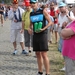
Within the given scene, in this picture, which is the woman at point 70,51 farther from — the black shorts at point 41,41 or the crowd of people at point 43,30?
the black shorts at point 41,41

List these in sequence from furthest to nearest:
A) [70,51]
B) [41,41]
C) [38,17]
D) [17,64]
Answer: [17,64], [41,41], [38,17], [70,51]

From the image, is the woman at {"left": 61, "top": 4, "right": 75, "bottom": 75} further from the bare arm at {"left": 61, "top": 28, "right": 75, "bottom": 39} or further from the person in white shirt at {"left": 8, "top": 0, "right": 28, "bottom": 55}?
the person in white shirt at {"left": 8, "top": 0, "right": 28, "bottom": 55}

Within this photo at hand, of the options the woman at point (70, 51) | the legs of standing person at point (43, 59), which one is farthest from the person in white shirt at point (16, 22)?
the woman at point (70, 51)

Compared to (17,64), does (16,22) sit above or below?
above

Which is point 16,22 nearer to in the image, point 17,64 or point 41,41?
point 17,64

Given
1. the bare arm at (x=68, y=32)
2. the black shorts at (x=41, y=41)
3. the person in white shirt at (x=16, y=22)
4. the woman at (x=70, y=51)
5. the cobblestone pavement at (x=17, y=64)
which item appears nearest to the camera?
the bare arm at (x=68, y=32)

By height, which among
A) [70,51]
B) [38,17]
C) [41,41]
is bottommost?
[41,41]

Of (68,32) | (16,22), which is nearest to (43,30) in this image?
(68,32)

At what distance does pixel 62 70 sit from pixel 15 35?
272 centimetres

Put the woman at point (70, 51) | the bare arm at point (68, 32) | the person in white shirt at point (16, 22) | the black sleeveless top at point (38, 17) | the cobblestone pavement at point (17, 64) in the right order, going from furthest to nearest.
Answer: the person in white shirt at point (16, 22) → the cobblestone pavement at point (17, 64) → the black sleeveless top at point (38, 17) → the woman at point (70, 51) → the bare arm at point (68, 32)

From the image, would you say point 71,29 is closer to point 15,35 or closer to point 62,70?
point 62,70

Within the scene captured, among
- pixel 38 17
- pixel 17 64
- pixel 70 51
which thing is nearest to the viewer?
pixel 70 51

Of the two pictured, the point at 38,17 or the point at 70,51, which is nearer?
the point at 70,51

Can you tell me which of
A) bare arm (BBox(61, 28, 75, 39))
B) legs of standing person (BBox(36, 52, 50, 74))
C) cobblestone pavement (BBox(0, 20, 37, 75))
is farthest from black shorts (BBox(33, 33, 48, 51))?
bare arm (BBox(61, 28, 75, 39))
